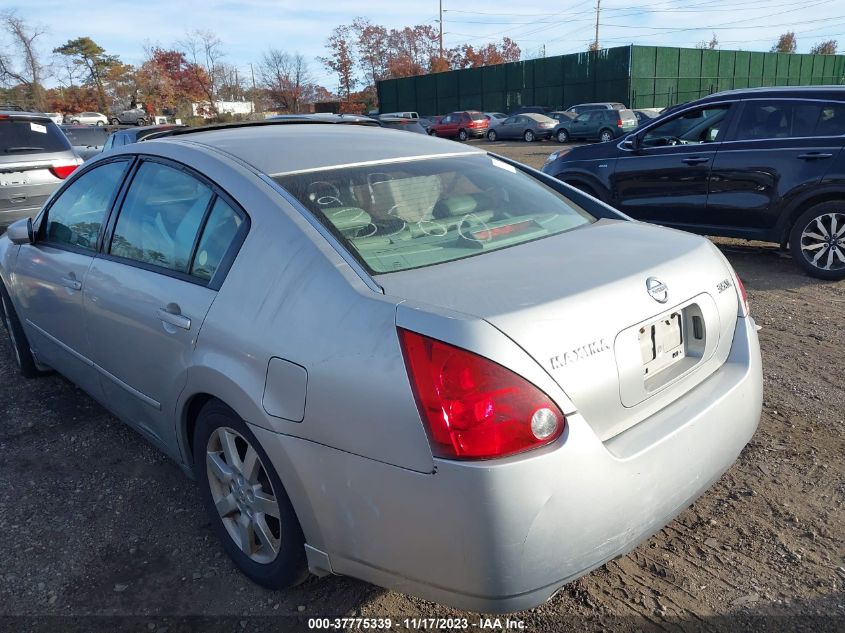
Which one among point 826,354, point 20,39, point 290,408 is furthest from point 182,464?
point 20,39

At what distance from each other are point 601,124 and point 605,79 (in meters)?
15.2

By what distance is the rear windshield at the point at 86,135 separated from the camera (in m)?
17.4

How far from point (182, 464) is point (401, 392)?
4.83 ft

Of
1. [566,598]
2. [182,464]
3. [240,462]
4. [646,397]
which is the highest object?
[646,397]

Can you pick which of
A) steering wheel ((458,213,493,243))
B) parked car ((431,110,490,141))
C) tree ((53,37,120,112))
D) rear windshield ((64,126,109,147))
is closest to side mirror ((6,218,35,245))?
steering wheel ((458,213,493,243))

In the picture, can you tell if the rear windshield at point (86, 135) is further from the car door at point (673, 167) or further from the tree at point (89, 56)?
the tree at point (89, 56)

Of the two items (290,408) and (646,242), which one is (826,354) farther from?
(290,408)

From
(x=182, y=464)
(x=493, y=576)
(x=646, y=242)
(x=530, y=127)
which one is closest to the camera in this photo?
(x=493, y=576)

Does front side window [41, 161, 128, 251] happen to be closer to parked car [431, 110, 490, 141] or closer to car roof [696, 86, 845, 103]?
car roof [696, 86, 845, 103]

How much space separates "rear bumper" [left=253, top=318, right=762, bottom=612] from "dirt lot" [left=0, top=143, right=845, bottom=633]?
1.52 feet

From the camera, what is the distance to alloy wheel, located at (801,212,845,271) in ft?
20.4

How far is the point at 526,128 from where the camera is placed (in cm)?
3209

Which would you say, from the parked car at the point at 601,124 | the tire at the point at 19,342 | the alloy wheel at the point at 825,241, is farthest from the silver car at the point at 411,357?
the parked car at the point at 601,124

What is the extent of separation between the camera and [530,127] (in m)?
31.9
